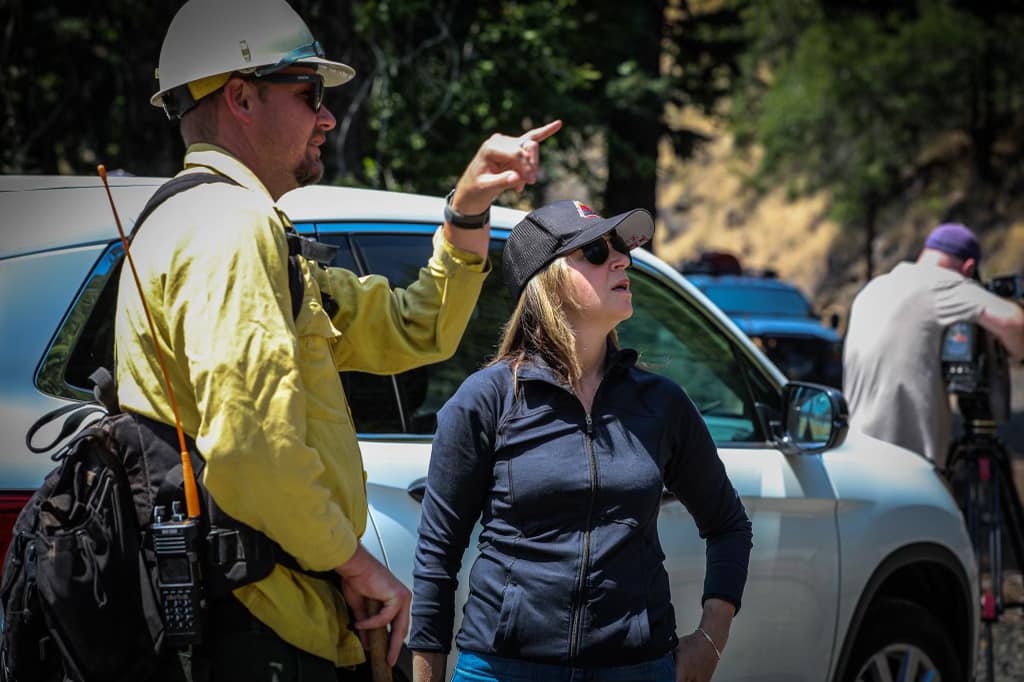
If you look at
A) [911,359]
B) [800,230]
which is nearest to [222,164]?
[911,359]

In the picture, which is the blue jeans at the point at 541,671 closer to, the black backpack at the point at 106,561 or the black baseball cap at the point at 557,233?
the black backpack at the point at 106,561

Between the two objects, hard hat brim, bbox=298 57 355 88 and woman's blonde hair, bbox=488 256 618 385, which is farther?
woman's blonde hair, bbox=488 256 618 385

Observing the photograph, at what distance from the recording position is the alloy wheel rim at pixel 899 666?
4.01 metres

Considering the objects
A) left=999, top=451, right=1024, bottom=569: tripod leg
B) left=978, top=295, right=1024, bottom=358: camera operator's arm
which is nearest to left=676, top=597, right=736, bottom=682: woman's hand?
left=978, top=295, right=1024, bottom=358: camera operator's arm

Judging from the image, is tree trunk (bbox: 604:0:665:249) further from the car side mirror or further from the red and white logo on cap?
the red and white logo on cap

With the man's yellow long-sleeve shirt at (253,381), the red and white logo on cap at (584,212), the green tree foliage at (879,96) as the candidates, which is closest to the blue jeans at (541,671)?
the man's yellow long-sleeve shirt at (253,381)

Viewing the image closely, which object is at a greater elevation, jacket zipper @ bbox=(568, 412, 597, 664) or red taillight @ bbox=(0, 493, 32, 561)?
red taillight @ bbox=(0, 493, 32, 561)

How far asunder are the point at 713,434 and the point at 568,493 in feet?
4.73

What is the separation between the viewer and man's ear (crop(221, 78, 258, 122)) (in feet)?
7.52

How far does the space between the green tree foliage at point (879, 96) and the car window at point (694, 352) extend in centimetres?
2597

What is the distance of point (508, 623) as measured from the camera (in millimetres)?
2520

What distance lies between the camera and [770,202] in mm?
50188

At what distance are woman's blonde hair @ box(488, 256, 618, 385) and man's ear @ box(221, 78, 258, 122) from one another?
29.4 inches

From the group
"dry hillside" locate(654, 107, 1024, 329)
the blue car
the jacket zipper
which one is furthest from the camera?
"dry hillside" locate(654, 107, 1024, 329)
